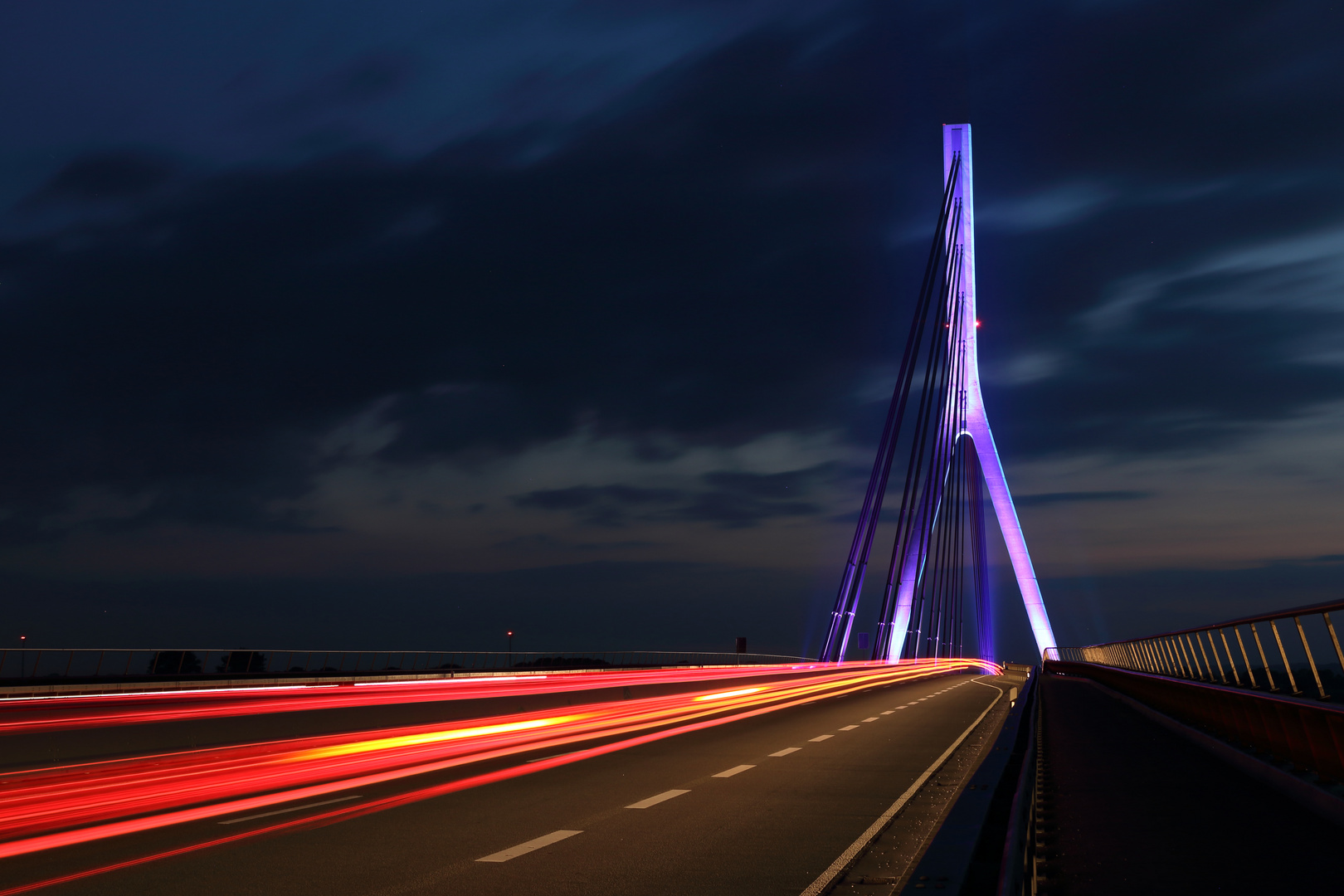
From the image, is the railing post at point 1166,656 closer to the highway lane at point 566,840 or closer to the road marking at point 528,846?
the highway lane at point 566,840

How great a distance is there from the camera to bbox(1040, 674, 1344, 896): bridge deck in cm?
749

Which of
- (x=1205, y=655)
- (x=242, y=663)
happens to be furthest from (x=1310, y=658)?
(x=242, y=663)

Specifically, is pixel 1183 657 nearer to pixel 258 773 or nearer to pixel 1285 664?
pixel 1285 664

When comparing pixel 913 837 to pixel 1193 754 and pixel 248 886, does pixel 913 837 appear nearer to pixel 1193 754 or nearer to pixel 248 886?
pixel 248 886

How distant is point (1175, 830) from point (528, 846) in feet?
15.7

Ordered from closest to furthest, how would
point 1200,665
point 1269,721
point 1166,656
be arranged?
1. point 1269,721
2. point 1200,665
3. point 1166,656

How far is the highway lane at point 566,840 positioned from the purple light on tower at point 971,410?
54463mm

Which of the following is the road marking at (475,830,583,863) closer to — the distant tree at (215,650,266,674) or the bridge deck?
the bridge deck

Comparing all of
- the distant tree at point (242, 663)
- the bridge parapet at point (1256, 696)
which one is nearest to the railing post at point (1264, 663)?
the bridge parapet at point (1256, 696)

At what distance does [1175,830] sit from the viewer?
948 cm

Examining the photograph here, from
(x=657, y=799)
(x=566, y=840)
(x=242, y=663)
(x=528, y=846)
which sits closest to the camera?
(x=528, y=846)

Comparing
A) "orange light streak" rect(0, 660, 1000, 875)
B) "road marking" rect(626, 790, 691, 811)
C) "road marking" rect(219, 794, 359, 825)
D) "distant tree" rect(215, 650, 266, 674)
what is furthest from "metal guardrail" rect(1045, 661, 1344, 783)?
"distant tree" rect(215, 650, 266, 674)

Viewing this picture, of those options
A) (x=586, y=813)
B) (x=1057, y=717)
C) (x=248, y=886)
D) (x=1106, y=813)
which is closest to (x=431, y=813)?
(x=586, y=813)

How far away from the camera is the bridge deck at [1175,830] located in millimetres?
7492
